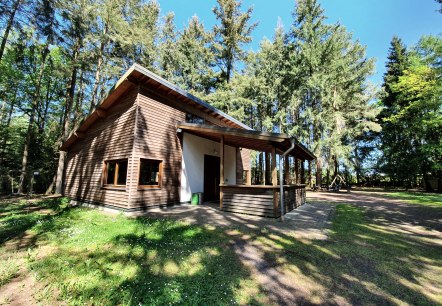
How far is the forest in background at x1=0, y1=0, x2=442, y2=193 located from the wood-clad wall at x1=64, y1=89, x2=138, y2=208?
607cm

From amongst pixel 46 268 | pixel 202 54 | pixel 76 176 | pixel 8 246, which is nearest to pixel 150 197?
pixel 8 246

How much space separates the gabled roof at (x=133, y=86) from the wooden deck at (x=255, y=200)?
15.2 feet

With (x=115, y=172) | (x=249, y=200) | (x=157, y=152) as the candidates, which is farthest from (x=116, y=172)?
(x=249, y=200)

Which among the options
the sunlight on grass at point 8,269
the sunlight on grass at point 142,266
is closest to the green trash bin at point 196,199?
the sunlight on grass at point 142,266

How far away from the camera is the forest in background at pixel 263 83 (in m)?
16.7

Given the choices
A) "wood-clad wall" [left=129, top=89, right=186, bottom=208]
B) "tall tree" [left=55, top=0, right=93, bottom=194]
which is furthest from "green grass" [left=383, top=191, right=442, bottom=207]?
"tall tree" [left=55, top=0, right=93, bottom=194]

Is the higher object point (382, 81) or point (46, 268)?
point (382, 81)

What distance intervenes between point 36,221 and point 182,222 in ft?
14.7

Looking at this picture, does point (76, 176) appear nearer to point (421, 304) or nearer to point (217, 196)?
point (217, 196)

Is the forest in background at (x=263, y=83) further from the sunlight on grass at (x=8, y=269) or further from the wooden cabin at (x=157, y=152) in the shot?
the sunlight on grass at (x=8, y=269)

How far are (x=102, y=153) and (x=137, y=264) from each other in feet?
24.4

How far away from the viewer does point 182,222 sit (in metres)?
5.89

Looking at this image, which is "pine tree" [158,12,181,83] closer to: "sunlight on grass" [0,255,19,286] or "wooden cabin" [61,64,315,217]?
"wooden cabin" [61,64,315,217]

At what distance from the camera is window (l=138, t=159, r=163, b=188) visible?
787 cm
